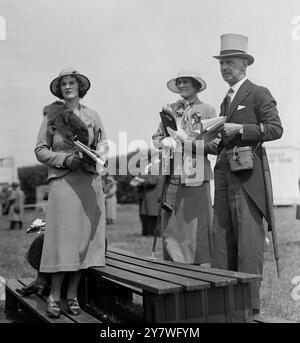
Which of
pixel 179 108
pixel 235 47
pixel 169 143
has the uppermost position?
pixel 235 47

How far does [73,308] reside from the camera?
3781mm

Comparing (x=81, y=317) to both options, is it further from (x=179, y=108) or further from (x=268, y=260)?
(x=268, y=260)

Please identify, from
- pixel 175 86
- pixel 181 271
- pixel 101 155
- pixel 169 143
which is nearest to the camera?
pixel 181 271

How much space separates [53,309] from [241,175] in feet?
5.47

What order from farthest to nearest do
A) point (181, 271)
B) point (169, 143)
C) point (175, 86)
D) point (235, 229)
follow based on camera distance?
point (175, 86), point (169, 143), point (235, 229), point (181, 271)

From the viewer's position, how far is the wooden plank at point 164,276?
123 inches

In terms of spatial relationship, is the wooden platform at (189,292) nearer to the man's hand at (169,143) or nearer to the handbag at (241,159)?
the handbag at (241,159)

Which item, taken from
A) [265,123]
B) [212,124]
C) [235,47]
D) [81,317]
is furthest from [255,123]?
[81,317]

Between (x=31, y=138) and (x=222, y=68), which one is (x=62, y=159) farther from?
(x=31, y=138)

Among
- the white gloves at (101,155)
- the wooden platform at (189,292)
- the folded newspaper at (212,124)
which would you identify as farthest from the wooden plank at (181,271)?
the folded newspaper at (212,124)

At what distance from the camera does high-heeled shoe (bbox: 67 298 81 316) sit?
3.76 meters

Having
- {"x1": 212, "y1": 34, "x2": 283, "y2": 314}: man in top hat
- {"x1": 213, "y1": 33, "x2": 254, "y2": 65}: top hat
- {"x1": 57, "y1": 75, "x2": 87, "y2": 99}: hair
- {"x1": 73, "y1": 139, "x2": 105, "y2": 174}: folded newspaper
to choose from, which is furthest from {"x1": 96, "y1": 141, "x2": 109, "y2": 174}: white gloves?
{"x1": 213, "y1": 33, "x2": 254, "y2": 65}: top hat

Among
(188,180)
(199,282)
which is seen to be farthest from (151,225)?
(199,282)
